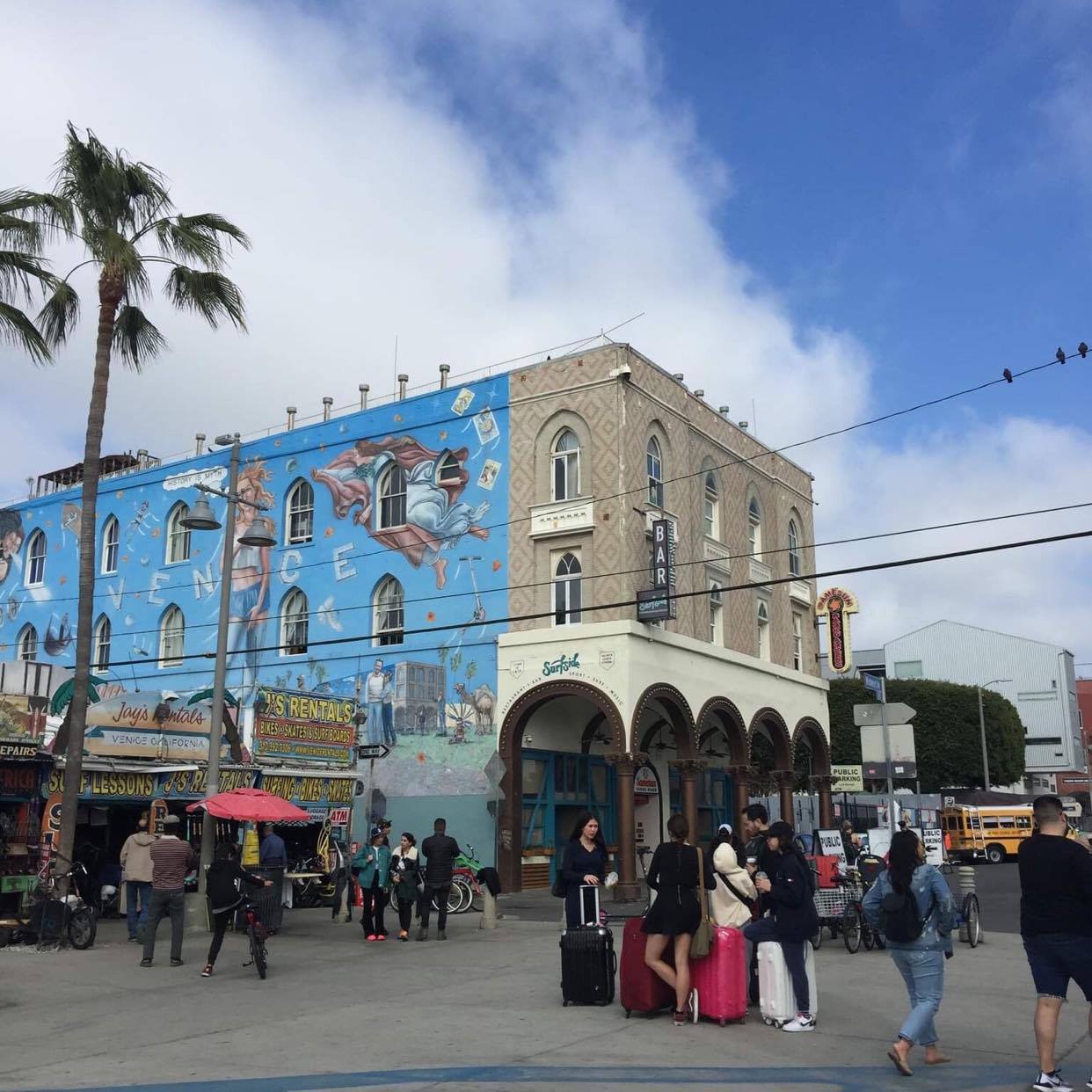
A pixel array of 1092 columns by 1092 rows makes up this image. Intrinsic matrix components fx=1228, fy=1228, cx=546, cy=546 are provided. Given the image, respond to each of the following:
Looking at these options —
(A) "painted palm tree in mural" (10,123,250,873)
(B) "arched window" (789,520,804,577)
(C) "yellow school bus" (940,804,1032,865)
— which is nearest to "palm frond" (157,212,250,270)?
(A) "painted palm tree in mural" (10,123,250,873)

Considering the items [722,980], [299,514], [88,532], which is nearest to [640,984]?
[722,980]

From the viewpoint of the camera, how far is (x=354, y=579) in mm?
33406

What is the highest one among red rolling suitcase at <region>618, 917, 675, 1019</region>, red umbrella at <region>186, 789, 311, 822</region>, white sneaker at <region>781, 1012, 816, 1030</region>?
red umbrella at <region>186, 789, 311, 822</region>

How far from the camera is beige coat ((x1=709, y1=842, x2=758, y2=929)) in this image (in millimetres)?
10875

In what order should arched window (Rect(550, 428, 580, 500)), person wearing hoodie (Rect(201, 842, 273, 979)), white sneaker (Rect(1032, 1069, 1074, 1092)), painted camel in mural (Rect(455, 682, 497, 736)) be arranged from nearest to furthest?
1. white sneaker (Rect(1032, 1069, 1074, 1092))
2. person wearing hoodie (Rect(201, 842, 273, 979))
3. painted camel in mural (Rect(455, 682, 497, 736))
4. arched window (Rect(550, 428, 580, 500))

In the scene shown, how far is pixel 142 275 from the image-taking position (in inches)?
788

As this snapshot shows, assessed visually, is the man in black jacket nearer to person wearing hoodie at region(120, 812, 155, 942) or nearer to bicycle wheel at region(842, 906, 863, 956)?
person wearing hoodie at region(120, 812, 155, 942)

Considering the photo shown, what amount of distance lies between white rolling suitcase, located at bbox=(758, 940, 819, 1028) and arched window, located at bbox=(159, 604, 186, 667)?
29.0 meters

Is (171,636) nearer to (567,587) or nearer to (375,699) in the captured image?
(375,699)

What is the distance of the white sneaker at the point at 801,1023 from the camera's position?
1020 centimetres

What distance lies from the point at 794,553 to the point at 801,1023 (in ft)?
101

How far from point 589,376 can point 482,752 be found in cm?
967

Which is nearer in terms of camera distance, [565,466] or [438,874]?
[438,874]

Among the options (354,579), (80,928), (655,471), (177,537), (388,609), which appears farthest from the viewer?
(177,537)
